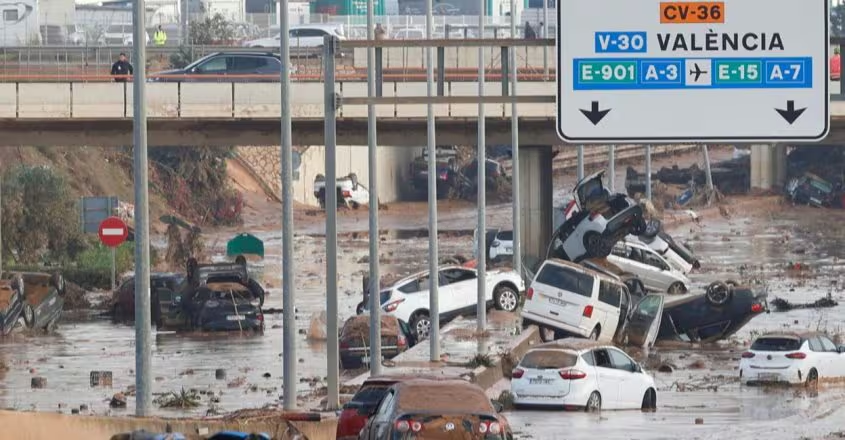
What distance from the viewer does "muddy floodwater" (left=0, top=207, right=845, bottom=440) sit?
1223 inches

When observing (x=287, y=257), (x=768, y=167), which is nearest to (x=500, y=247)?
(x=287, y=257)

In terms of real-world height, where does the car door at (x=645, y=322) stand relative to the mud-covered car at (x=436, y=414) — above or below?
below

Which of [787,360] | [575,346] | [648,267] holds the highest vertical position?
[575,346]

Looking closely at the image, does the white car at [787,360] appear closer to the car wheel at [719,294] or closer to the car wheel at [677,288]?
the car wheel at [719,294]

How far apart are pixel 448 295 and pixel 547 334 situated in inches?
188

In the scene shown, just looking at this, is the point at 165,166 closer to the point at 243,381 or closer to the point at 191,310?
the point at 191,310

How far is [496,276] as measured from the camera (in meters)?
52.2

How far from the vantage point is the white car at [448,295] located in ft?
152

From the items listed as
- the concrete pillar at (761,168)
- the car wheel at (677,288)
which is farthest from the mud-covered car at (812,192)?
the car wheel at (677,288)

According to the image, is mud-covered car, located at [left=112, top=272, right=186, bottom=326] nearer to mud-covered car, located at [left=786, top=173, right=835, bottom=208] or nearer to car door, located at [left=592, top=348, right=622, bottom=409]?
car door, located at [left=592, top=348, right=622, bottom=409]

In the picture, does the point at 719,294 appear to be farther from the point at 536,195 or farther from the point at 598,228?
Answer: the point at 536,195

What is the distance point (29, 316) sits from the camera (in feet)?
170

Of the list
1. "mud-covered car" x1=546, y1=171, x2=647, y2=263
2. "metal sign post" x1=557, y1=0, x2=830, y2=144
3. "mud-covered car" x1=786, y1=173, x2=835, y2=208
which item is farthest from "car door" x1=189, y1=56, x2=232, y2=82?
"mud-covered car" x1=786, y1=173, x2=835, y2=208

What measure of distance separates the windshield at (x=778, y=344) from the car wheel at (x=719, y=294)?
846 centimetres
